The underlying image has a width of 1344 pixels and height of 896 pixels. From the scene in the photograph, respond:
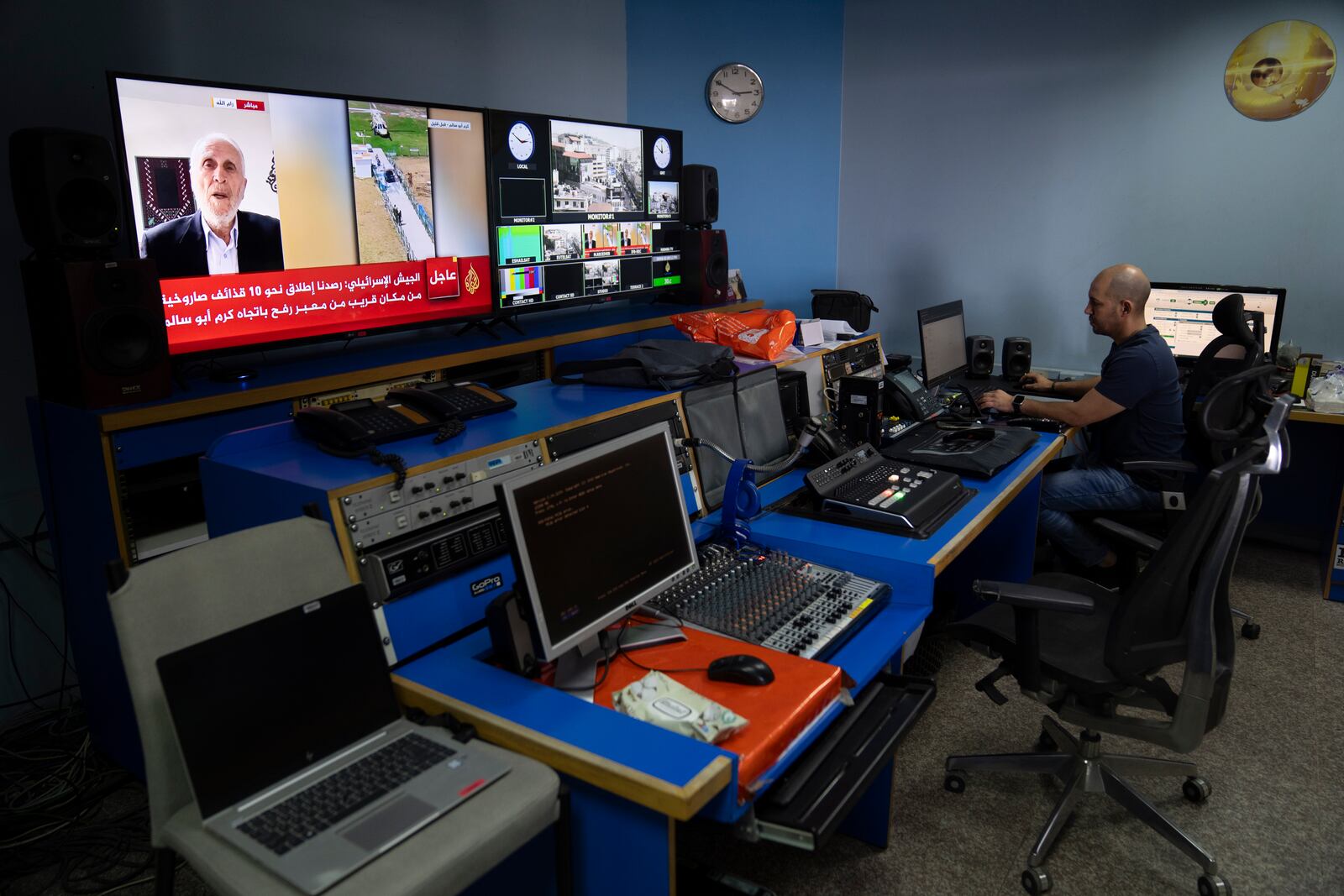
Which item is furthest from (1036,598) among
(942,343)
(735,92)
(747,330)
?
(735,92)

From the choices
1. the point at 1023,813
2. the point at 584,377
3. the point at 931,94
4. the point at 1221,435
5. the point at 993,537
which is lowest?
the point at 1023,813

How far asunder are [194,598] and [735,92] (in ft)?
13.2

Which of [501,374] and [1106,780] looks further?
[501,374]

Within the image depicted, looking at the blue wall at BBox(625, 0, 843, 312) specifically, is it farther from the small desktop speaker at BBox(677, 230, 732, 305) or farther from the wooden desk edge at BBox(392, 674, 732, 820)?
the wooden desk edge at BBox(392, 674, 732, 820)

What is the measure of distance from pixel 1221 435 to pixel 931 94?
10.3 feet

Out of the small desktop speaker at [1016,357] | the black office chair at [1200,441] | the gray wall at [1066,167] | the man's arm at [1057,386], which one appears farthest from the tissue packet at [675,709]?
the gray wall at [1066,167]

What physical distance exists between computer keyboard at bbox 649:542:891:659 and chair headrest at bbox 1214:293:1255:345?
1854 mm

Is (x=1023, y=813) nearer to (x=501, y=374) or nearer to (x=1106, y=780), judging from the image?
(x=1106, y=780)

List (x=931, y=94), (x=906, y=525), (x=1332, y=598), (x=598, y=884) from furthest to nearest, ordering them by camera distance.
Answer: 1. (x=931, y=94)
2. (x=1332, y=598)
3. (x=906, y=525)
4. (x=598, y=884)

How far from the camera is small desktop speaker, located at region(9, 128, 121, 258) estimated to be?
2.22 m

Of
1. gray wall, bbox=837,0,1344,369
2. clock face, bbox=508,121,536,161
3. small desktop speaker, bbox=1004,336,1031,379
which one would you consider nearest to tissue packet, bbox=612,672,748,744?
clock face, bbox=508,121,536,161

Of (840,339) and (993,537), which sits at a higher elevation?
(840,339)

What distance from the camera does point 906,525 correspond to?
2.17 meters

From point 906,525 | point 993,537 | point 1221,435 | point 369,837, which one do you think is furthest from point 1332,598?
point 369,837
